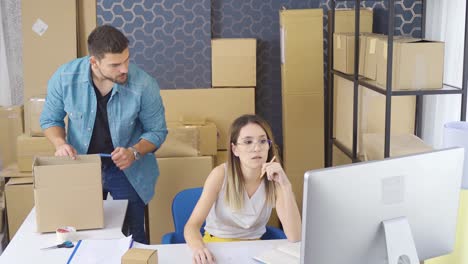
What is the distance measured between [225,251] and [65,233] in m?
0.63

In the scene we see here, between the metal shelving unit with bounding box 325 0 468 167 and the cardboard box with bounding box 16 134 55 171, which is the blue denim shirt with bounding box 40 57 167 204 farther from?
the metal shelving unit with bounding box 325 0 468 167

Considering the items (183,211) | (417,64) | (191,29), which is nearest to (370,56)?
(417,64)

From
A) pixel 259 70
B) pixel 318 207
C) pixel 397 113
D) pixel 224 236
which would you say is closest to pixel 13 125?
pixel 259 70

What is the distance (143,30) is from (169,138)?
93 cm

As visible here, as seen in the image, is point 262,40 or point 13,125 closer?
point 13,125

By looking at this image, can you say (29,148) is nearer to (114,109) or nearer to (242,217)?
(114,109)

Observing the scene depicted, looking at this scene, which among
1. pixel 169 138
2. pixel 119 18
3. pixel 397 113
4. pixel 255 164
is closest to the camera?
pixel 255 164

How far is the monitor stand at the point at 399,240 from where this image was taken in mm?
1569

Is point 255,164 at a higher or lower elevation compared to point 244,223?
higher

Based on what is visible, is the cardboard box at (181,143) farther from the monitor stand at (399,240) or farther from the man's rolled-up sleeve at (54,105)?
the monitor stand at (399,240)

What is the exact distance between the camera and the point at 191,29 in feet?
14.3

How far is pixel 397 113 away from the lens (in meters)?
3.53

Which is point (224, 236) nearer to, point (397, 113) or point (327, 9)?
point (397, 113)

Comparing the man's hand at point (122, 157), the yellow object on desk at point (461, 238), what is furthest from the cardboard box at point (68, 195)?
the yellow object on desk at point (461, 238)
